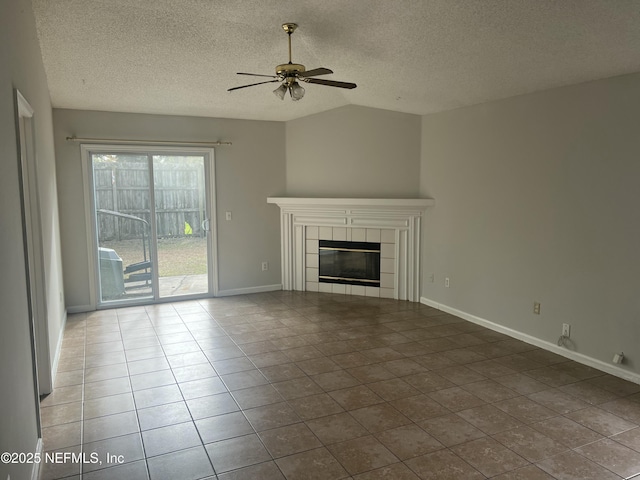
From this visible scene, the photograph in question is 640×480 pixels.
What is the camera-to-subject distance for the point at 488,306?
15.3ft

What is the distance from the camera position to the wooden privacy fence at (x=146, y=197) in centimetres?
537

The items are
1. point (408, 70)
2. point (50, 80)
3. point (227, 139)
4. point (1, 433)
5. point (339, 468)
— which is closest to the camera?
point (1, 433)

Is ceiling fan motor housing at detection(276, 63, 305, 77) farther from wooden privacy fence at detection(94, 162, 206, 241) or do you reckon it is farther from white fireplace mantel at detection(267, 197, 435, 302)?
wooden privacy fence at detection(94, 162, 206, 241)

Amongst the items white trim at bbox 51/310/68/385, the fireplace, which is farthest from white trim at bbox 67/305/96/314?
the fireplace

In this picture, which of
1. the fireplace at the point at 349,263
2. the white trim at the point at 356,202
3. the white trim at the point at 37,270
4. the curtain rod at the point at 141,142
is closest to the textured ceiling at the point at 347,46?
the curtain rod at the point at 141,142

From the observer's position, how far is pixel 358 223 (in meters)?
5.91

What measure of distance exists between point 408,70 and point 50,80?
3.25m

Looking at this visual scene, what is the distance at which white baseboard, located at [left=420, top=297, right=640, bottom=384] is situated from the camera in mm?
3445

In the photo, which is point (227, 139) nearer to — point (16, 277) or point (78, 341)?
point (78, 341)

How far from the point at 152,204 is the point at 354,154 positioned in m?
2.59

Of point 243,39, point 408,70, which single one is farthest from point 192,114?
point 408,70

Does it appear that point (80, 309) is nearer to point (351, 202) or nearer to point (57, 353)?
point (57, 353)

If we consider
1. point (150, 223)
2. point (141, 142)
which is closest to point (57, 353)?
point (150, 223)

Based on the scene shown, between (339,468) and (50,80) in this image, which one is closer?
(339,468)
